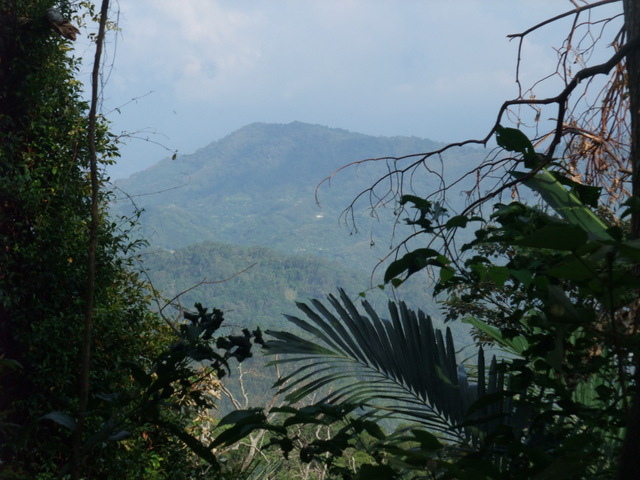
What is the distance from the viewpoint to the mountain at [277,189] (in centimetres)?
11931

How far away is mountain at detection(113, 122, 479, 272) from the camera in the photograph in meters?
119

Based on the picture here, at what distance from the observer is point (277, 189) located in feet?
533

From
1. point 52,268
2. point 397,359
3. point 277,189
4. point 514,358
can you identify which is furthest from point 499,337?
point 277,189

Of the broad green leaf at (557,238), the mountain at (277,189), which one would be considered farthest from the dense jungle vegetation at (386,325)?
the mountain at (277,189)

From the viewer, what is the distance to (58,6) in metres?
3.66

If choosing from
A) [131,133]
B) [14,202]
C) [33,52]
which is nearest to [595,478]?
[131,133]

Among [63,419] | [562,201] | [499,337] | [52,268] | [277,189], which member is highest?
[277,189]

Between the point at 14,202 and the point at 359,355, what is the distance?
2.52m

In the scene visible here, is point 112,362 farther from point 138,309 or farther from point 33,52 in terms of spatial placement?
point 33,52

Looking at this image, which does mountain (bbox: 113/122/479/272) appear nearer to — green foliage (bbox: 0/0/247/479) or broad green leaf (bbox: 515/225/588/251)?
green foliage (bbox: 0/0/247/479)

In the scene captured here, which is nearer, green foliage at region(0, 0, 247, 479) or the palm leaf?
the palm leaf

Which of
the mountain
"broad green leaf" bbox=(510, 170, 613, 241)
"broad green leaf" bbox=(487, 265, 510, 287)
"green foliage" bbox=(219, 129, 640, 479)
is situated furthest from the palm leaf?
the mountain

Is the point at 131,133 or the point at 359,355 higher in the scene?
the point at 131,133

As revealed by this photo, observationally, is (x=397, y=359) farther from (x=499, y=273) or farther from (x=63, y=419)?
(x=63, y=419)
